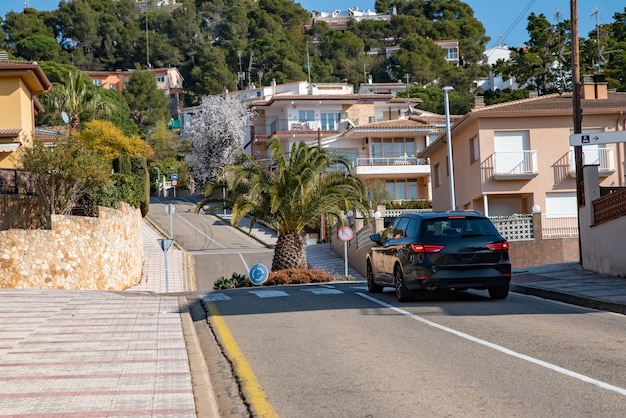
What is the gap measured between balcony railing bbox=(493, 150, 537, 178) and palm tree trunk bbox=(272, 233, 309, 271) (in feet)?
44.9

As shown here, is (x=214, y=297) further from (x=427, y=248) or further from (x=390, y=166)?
(x=390, y=166)

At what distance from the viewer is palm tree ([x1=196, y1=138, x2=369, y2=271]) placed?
30828 millimetres

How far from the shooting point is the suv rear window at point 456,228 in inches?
638

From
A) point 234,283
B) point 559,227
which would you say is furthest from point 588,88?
point 234,283

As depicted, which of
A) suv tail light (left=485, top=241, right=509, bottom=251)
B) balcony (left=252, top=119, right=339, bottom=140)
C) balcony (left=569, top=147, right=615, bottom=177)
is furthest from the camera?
balcony (left=252, top=119, right=339, bottom=140)

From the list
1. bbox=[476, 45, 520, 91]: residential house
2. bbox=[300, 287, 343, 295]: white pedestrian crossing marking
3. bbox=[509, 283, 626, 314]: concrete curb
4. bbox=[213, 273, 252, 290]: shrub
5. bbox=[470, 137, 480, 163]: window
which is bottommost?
bbox=[213, 273, 252, 290]: shrub

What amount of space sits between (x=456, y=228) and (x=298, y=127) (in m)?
68.2

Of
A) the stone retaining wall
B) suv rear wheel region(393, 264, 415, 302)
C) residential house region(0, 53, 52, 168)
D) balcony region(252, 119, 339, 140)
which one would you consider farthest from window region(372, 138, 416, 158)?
suv rear wheel region(393, 264, 415, 302)

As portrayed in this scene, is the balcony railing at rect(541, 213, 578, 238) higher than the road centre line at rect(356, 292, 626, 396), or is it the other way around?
the balcony railing at rect(541, 213, 578, 238)

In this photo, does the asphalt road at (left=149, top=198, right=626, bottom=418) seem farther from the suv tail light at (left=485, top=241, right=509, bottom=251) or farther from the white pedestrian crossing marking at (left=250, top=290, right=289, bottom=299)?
the white pedestrian crossing marking at (left=250, top=290, right=289, bottom=299)

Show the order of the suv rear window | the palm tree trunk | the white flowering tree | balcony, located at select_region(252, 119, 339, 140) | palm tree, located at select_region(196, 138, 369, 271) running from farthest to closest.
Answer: the white flowering tree, balcony, located at select_region(252, 119, 339, 140), the palm tree trunk, palm tree, located at select_region(196, 138, 369, 271), the suv rear window

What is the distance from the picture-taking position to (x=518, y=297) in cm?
1781

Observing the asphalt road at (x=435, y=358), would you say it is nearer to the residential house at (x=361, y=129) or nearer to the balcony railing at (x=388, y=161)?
the residential house at (x=361, y=129)

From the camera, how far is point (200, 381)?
8625mm
